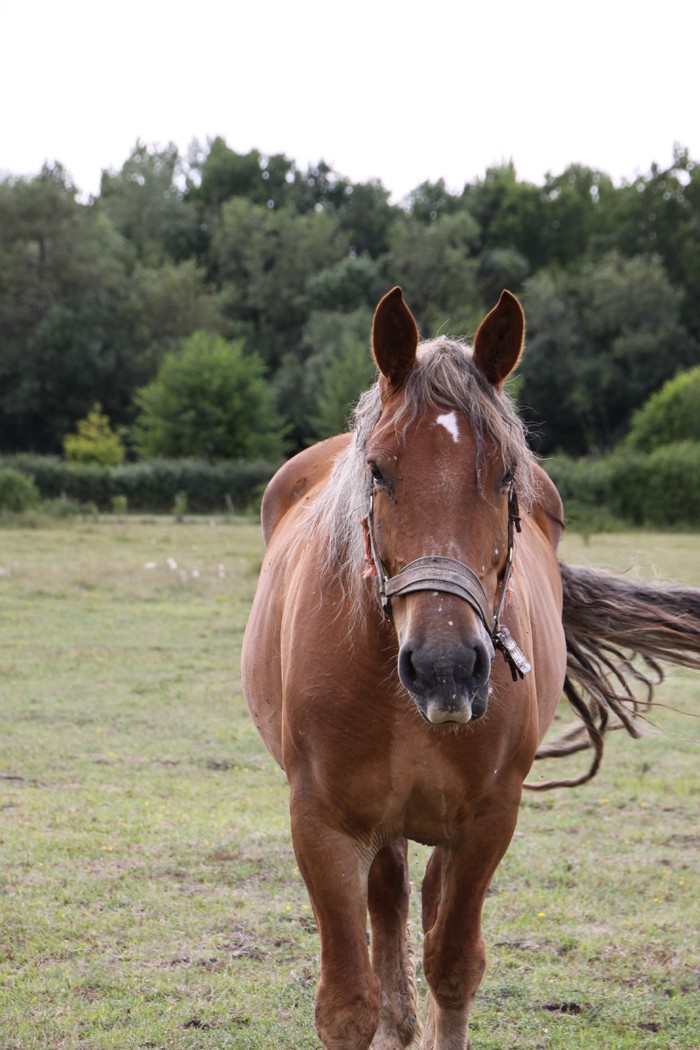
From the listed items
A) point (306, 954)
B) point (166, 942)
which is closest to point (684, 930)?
point (306, 954)

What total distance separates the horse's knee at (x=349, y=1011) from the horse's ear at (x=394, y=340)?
5.18 feet

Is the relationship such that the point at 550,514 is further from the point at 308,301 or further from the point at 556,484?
the point at 308,301

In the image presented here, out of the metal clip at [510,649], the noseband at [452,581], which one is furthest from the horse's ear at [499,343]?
the metal clip at [510,649]

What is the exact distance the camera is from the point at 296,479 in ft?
14.4

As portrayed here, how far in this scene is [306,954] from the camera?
4.23 m

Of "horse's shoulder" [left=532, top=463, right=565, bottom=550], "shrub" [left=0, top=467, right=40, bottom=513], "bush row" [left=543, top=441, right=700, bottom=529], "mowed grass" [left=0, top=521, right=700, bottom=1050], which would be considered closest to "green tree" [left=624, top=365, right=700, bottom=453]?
"bush row" [left=543, top=441, right=700, bottom=529]

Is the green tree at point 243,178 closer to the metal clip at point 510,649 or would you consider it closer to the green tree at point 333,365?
the green tree at point 333,365

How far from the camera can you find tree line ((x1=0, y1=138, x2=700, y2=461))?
54312 mm

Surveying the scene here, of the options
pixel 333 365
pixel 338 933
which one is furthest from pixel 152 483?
pixel 338 933

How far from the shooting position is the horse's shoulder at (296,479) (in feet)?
13.7

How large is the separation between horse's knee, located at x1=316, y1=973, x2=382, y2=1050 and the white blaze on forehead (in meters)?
1.45

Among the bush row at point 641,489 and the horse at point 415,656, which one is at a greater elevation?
the bush row at point 641,489

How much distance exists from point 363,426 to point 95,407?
180 feet

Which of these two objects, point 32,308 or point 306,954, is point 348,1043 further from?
point 32,308
